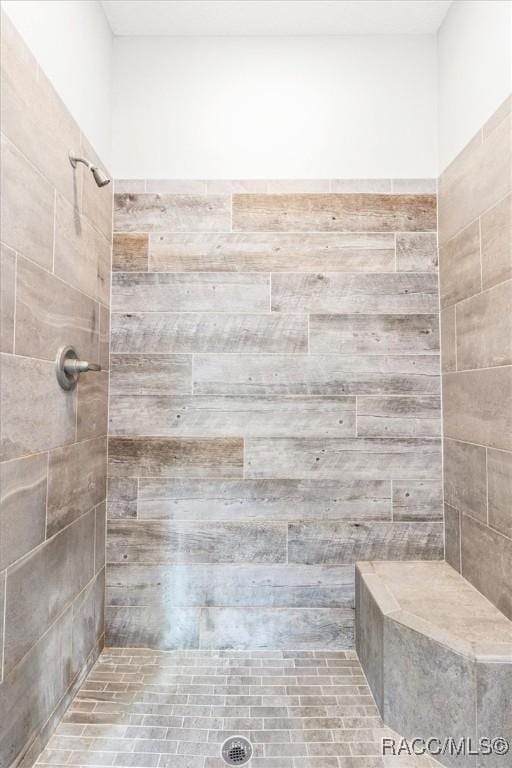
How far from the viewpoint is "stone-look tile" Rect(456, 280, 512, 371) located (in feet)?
4.59

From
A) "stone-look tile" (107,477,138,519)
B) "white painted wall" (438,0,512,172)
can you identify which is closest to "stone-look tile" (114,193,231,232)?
"white painted wall" (438,0,512,172)

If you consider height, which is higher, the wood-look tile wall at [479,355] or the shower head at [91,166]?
the shower head at [91,166]

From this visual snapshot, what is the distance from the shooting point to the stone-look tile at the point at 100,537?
5.61ft

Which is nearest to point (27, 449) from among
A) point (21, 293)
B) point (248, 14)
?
point (21, 293)

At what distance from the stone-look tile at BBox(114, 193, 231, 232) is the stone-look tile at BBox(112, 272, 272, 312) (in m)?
0.20

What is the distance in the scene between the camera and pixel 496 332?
1.45 meters

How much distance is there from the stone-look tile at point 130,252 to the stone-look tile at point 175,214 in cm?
3

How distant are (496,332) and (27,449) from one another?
146 cm

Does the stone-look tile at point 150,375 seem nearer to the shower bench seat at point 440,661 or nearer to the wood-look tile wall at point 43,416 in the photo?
the wood-look tile wall at point 43,416

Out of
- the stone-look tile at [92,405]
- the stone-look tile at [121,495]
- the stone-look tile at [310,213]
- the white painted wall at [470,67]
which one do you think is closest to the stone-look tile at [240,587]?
the stone-look tile at [121,495]

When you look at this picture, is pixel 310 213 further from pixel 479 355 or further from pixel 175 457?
pixel 175 457

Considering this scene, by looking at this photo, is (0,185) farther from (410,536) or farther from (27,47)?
(410,536)

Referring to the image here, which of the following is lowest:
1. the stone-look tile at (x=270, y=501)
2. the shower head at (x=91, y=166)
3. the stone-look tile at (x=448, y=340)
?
the stone-look tile at (x=270, y=501)

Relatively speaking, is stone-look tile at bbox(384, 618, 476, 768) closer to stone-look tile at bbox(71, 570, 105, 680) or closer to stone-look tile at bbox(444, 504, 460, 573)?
stone-look tile at bbox(444, 504, 460, 573)
